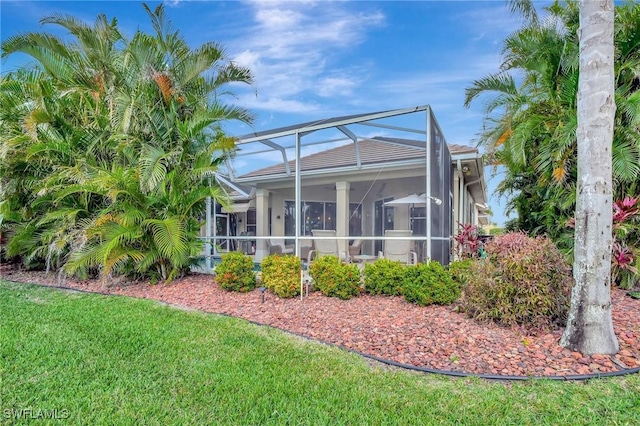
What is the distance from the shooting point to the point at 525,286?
499 centimetres

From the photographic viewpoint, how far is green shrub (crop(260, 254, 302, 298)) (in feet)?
23.4

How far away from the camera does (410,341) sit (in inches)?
188

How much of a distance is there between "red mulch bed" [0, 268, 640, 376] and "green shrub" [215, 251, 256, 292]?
19 centimetres

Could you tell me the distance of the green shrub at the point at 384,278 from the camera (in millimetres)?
6953

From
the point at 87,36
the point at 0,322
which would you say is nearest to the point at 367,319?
the point at 0,322

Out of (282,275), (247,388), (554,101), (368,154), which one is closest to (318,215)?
(368,154)

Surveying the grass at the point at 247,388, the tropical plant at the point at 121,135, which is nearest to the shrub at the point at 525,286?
the grass at the point at 247,388

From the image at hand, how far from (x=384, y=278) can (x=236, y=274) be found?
3247mm

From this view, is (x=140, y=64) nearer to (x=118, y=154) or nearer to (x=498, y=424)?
(x=118, y=154)

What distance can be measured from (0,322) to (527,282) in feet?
26.6

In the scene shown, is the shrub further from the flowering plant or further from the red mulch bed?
the flowering plant

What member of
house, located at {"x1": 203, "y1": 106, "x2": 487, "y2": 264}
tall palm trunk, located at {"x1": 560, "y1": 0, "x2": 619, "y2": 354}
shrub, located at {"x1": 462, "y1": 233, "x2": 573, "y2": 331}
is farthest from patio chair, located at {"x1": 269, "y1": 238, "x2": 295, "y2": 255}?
tall palm trunk, located at {"x1": 560, "y1": 0, "x2": 619, "y2": 354}

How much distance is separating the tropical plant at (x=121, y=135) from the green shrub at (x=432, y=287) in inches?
191

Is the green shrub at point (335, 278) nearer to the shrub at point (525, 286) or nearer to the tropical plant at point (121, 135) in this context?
the shrub at point (525, 286)
